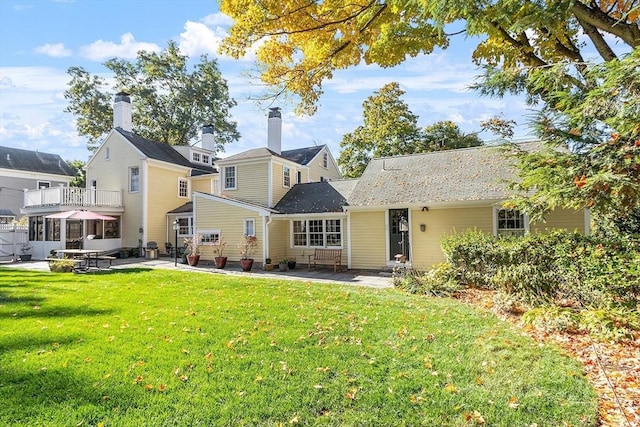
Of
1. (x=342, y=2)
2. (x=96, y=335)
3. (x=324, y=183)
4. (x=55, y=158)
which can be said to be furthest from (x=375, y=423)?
(x=55, y=158)

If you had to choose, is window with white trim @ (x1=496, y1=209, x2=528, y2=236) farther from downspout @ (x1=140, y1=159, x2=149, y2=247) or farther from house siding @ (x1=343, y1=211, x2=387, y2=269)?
downspout @ (x1=140, y1=159, x2=149, y2=247)

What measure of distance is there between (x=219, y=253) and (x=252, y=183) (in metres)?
3.99

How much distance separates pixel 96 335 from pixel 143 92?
1263 inches

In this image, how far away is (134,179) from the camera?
22.3 meters

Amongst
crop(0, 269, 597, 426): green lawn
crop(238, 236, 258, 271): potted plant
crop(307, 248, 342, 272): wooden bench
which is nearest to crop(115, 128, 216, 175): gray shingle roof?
crop(238, 236, 258, 271): potted plant

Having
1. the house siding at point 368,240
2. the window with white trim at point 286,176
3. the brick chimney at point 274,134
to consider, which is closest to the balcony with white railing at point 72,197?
the brick chimney at point 274,134

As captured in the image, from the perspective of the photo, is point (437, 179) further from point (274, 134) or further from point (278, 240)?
point (274, 134)

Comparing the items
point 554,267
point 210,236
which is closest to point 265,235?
point 210,236

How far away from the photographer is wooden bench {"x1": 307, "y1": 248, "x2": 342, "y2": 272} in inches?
604

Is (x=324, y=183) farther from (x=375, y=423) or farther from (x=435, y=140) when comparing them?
(x=375, y=423)

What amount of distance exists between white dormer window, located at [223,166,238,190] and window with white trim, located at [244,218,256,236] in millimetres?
2899

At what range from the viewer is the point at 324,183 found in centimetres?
1880

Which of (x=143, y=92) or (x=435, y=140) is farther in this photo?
(x=143, y=92)

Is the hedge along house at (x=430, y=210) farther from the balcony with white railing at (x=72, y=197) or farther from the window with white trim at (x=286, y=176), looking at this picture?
the balcony with white railing at (x=72, y=197)
